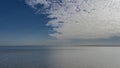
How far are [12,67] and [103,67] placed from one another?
16.3 feet

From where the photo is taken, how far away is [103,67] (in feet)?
31.7

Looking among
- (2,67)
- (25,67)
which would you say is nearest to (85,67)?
(25,67)

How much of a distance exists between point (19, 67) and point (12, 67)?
0.37 meters

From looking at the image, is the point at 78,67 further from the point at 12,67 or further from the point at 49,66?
the point at 12,67

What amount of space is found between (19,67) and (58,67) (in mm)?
2198

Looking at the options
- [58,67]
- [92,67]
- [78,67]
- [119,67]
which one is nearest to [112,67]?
[119,67]

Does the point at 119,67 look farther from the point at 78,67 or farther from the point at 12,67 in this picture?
the point at 12,67

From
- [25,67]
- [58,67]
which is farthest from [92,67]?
[25,67]

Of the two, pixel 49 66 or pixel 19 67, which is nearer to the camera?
pixel 19 67

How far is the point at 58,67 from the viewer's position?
33.2 feet

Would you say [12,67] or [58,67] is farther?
[58,67]

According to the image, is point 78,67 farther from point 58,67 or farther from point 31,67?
point 31,67

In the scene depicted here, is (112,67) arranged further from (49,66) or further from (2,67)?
(2,67)

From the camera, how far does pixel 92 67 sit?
31.7 feet
